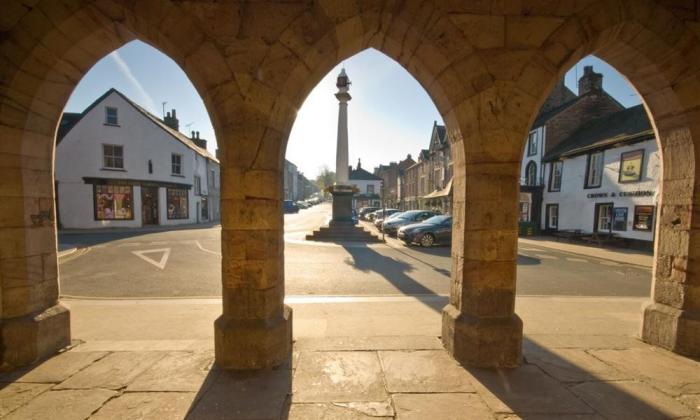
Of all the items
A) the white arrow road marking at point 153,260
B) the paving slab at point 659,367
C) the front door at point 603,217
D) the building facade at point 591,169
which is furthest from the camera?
the front door at point 603,217

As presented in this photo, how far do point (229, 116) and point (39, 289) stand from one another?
3.28m

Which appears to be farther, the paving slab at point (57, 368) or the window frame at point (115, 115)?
the window frame at point (115, 115)

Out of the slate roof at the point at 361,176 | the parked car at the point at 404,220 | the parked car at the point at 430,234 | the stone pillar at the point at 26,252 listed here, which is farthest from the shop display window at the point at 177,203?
the slate roof at the point at 361,176

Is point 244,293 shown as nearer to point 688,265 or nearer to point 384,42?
point 384,42

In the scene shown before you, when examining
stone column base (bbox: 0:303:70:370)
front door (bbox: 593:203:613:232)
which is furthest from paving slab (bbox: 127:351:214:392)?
front door (bbox: 593:203:613:232)

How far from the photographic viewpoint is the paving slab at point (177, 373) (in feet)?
9.34

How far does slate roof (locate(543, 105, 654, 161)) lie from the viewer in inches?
560

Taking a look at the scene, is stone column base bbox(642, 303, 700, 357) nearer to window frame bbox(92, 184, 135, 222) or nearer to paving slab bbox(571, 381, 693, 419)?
paving slab bbox(571, 381, 693, 419)

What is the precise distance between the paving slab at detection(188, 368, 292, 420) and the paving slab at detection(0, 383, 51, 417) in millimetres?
1633

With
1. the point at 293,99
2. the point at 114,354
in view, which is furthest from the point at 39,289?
the point at 293,99

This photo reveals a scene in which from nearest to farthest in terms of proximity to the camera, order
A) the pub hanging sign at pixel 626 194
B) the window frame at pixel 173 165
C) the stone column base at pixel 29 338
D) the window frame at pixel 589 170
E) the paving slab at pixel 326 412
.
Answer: the paving slab at pixel 326 412
the stone column base at pixel 29 338
the pub hanging sign at pixel 626 194
the window frame at pixel 589 170
the window frame at pixel 173 165

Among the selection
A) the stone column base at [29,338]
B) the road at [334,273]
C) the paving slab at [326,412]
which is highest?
the stone column base at [29,338]

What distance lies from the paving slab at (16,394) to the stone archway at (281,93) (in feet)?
1.73

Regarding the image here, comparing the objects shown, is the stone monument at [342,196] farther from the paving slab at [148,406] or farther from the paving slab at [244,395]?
the paving slab at [148,406]
